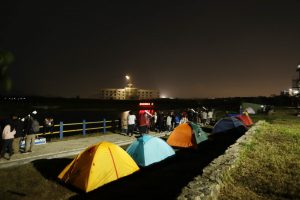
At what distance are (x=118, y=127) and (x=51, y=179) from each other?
41.1 ft

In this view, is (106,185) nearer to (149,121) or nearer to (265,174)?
(265,174)

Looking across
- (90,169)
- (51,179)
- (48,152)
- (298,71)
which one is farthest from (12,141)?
(298,71)

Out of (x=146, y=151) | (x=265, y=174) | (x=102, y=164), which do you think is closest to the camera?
(x=102, y=164)

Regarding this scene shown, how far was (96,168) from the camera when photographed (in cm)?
909

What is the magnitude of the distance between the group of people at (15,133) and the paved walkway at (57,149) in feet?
1.25

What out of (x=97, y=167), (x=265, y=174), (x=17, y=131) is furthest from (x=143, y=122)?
(x=265, y=174)

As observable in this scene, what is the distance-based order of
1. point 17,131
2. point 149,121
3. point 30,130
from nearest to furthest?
1. point 17,131
2. point 30,130
3. point 149,121

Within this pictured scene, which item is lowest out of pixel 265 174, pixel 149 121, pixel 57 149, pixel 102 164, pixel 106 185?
pixel 106 185

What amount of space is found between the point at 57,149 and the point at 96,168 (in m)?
5.78

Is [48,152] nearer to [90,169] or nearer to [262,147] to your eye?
[90,169]

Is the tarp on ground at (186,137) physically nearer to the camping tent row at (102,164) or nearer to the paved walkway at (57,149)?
the paved walkway at (57,149)

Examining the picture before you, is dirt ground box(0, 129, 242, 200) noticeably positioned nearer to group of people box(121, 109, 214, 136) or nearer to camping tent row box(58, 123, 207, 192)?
camping tent row box(58, 123, 207, 192)

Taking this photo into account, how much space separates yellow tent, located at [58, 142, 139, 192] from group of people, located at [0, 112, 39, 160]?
3.81 m

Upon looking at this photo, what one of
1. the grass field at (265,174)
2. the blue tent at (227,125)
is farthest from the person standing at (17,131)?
the blue tent at (227,125)
